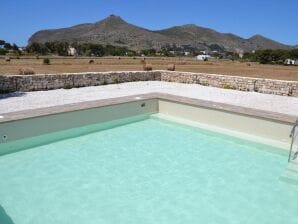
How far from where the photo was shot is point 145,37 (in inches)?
5512

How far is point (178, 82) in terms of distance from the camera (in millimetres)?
15664

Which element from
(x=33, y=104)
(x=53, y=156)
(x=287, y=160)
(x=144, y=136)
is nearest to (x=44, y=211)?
(x=53, y=156)

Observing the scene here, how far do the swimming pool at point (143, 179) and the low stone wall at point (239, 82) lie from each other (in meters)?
5.44

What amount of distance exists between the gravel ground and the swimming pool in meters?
2.22

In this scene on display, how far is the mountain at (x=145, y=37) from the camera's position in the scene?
444ft

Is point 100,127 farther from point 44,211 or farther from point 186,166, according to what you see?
point 44,211

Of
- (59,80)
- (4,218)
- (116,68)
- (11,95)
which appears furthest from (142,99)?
(116,68)

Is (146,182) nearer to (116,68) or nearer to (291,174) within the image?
(291,174)

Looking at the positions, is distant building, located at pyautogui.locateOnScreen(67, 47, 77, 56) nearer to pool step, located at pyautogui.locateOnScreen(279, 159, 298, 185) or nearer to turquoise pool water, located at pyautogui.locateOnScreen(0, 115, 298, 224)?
turquoise pool water, located at pyautogui.locateOnScreen(0, 115, 298, 224)

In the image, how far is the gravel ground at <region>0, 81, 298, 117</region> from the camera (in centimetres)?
957

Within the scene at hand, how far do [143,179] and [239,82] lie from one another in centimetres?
905

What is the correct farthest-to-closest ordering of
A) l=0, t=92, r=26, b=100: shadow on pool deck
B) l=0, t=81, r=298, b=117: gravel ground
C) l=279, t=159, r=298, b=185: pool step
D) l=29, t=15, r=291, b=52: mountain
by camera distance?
l=29, t=15, r=291, b=52: mountain → l=0, t=92, r=26, b=100: shadow on pool deck → l=0, t=81, r=298, b=117: gravel ground → l=279, t=159, r=298, b=185: pool step

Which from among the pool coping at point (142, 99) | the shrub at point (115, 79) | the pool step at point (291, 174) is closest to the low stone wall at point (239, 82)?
the shrub at point (115, 79)

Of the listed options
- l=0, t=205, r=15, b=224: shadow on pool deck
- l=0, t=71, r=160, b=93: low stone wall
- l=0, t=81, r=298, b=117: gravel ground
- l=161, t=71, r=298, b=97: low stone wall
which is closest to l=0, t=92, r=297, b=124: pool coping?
l=0, t=81, r=298, b=117: gravel ground
